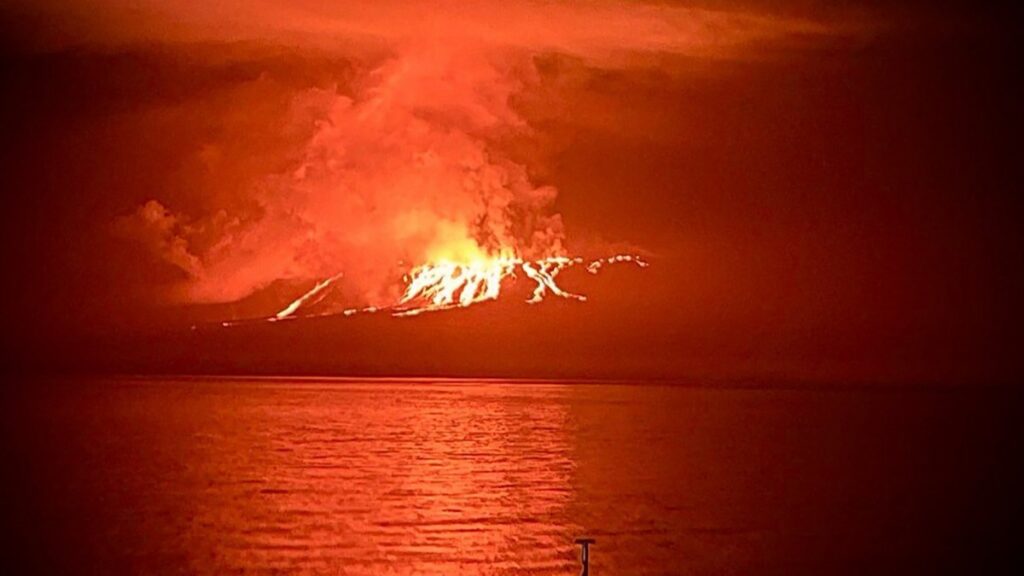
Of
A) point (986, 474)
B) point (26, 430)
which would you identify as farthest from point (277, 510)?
point (26, 430)

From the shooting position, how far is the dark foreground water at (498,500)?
24.5 m

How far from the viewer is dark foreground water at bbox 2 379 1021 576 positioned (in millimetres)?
24516

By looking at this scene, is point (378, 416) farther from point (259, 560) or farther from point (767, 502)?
point (259, 560)

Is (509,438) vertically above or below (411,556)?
above

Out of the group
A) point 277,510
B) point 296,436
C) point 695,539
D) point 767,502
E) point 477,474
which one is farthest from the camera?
point 296,436

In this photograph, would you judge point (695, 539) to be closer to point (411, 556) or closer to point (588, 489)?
point (411, 556)

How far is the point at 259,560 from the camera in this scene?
23812 mm

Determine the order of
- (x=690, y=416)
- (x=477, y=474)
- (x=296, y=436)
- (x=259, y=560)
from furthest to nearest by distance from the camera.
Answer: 1. (x=690, y=416)
2. (x=296, y=436)
3. (x=477, y=474)
4. (x=259, y=560)

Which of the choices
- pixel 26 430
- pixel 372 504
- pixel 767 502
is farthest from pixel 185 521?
pixel 26 430

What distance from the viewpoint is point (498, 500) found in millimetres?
33406

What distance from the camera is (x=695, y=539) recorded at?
27.5 m

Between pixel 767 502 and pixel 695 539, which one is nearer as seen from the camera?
pixel 695 539

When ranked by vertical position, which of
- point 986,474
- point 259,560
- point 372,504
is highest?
point 986,474

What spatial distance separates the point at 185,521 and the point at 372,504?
16.7ft
